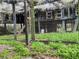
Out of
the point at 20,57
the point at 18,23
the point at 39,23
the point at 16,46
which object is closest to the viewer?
the point at 20,57

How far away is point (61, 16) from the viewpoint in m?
38.5

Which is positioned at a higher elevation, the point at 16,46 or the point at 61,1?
the point at 61,1

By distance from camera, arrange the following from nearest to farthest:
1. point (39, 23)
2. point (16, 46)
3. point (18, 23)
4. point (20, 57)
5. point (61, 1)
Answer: point (20, 57) → point (16, 46) → point (61, 1) → point (39, 23) → point (18, 23)

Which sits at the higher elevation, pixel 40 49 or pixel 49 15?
pixel 49 15

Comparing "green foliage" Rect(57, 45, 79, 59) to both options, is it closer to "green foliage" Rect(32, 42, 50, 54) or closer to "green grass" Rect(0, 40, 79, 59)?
"green grass" Rect(0, 40, 79, 59)

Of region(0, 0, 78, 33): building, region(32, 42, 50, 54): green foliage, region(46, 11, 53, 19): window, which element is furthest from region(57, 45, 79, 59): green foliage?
region(46, 11, 53, 19): window

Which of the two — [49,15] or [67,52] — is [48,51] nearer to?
[67,52]

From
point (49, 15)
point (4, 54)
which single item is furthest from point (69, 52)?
point (49, 15)

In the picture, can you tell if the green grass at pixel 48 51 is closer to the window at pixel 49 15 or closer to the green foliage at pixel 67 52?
the green foliage at pixel 67 52

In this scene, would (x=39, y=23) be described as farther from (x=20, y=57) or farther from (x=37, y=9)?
(x=20, y=57)

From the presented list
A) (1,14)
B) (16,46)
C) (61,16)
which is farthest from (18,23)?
(16,46)

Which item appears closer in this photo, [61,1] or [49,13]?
[61,1]

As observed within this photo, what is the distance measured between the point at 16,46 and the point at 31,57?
1664 millimetres

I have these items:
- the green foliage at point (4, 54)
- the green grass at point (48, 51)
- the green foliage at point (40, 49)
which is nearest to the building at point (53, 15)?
the green foliage at point (40, 49)
